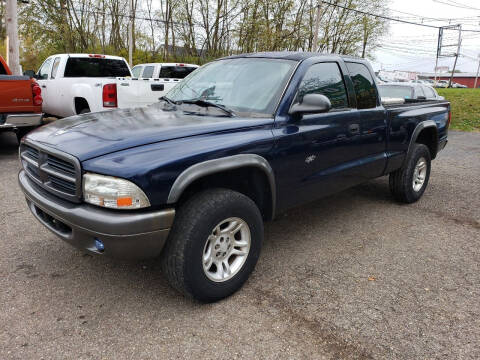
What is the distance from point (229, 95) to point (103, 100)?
14.0ft

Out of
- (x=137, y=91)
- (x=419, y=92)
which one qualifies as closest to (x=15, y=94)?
(x=137, y=91)

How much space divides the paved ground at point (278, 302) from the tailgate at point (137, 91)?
3.20 metres

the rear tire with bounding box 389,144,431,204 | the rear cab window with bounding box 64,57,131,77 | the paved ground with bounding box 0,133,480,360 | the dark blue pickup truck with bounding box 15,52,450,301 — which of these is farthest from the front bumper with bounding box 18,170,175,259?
the rear cab window with bounding box 64,57,131,77

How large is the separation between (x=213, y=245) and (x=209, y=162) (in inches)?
23.3

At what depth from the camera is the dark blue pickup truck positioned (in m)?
2.24

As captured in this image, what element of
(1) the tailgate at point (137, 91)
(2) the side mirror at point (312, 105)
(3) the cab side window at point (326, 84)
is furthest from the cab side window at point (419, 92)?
(2) the side mirror at point (312, 105)

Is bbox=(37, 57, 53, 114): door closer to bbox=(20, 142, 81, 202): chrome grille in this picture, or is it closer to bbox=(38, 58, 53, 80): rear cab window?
bbox=(38, 58, 53, 80): rear cab window

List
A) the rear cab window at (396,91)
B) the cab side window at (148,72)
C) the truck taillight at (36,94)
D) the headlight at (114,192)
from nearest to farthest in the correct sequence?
the headlight at (114,192) < the truck taillight at (36,94) < the rear cab window at (396,91) < the cab side window at (148,72)

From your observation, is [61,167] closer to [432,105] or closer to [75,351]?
[75,351]

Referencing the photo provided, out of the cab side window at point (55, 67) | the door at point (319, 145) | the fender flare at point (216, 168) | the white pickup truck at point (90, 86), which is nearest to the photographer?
the fender flare at point (216, 168)

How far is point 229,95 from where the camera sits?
10.9ft

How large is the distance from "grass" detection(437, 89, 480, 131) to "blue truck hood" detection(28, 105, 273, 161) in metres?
14.0

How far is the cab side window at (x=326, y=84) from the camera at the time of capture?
3.32 meters

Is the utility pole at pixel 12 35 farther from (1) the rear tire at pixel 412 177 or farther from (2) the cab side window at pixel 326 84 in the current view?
(1) the rear tire at pixel 412 177
